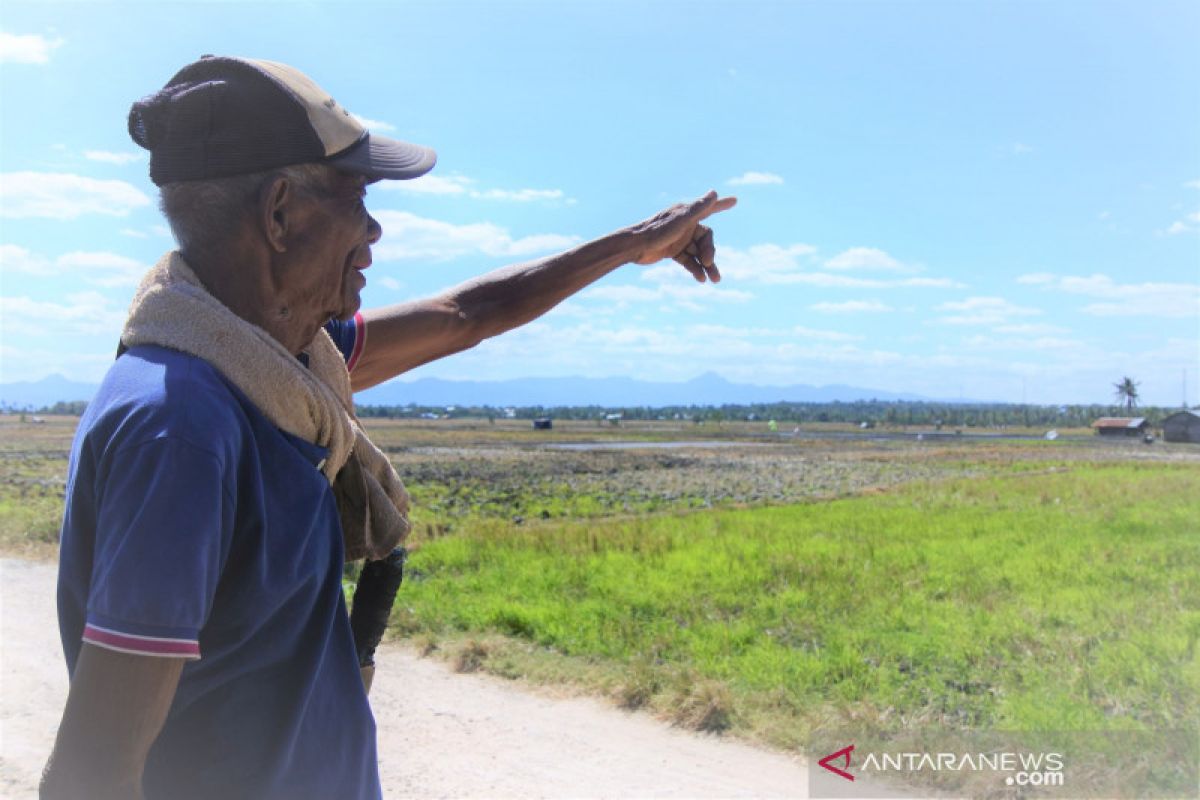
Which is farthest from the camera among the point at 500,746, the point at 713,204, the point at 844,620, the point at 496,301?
the point at 844,620

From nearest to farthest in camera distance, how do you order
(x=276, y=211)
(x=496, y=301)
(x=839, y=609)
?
1. (x=276, y=211)
2. (x=496, y=301)
3. (x=839, y=609)

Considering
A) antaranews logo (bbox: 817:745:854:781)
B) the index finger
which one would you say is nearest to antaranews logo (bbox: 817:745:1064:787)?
antaranews logo (bbox: 817:745:854:781)

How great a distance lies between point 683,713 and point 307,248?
474cm

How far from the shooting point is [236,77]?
121 cm

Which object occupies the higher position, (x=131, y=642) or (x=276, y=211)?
(x=276, y=211)

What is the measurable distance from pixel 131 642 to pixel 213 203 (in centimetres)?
59

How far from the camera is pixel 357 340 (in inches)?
77.3

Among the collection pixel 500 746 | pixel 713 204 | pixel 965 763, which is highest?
pixel 713 204

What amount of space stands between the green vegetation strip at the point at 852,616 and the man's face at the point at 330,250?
14.5 feet

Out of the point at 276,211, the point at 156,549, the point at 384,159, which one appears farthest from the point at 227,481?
the point at 384,159

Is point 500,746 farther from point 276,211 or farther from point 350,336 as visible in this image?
point 276,211

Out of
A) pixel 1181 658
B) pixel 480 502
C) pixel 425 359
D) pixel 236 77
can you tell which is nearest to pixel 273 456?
pixel 236 77

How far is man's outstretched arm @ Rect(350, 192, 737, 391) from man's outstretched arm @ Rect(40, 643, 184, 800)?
1.11 m

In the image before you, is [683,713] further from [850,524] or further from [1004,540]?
[850,524]
